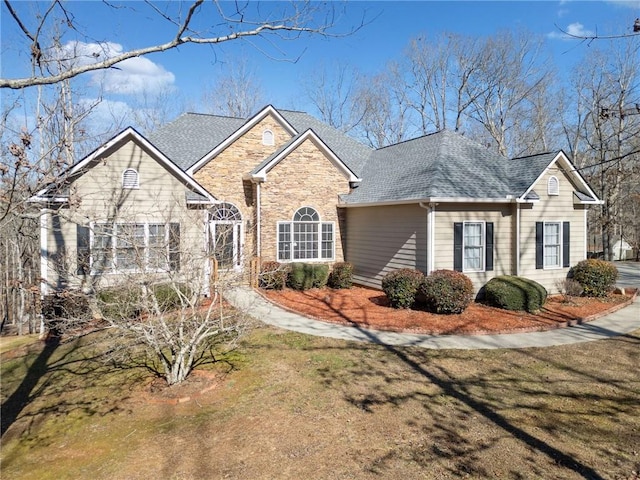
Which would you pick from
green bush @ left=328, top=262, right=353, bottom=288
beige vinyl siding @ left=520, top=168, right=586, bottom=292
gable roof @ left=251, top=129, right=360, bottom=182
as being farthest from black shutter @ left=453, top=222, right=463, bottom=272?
gable roof @ left=251, top=129, right=360, bottom=182

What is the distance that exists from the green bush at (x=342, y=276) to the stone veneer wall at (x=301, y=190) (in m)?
1.20

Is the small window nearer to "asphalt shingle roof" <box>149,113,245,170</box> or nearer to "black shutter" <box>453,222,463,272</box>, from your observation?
"asphalt shingle roof" <box>149,113,245,170</box>

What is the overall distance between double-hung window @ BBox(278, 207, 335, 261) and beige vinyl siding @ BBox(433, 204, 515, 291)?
17.4 ft

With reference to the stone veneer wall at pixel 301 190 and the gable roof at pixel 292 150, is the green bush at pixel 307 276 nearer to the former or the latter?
the stone veneer wall at pixel 301 190

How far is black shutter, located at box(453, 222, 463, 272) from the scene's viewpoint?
13.0m

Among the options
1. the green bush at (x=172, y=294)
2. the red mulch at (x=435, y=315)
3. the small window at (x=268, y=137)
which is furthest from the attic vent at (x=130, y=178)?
the small window at (x=268, y=137)

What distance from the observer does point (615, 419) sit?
18.4ft

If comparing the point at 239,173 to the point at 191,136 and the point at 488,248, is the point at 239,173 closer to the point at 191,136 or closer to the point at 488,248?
the point at 191,136

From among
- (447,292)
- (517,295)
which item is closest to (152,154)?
(447,292)

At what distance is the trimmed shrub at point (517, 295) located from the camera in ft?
38.9

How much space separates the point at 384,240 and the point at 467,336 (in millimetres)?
5708

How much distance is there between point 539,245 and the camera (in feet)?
45.9

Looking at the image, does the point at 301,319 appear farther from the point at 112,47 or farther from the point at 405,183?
the point at 112,47

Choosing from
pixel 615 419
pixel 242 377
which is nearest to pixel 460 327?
pixel 615 419
